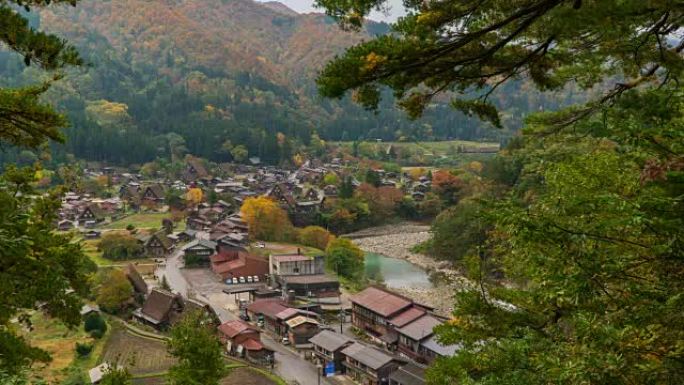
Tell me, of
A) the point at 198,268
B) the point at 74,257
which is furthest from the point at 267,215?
the point at 74,257

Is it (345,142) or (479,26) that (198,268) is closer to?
(479,26)

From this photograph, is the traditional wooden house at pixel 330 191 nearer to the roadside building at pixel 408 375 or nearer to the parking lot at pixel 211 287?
the parking lot at pixel 211 287

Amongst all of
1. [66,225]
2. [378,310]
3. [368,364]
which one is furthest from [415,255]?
[66,225]

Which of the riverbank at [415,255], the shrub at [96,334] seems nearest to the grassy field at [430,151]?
the riverbank at [415,255]

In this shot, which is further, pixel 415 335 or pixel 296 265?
pixel 296 265

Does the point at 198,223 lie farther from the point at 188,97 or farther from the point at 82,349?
the point at 188,97

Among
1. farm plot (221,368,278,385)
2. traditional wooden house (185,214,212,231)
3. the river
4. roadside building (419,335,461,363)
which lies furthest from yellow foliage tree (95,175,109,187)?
roadside building (419,335,461,363)

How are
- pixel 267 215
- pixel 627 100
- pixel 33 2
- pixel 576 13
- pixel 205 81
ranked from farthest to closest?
pixel 205 81, pixel 267 215, pixel 627 100, pixel 33 2, pixel 576 13
